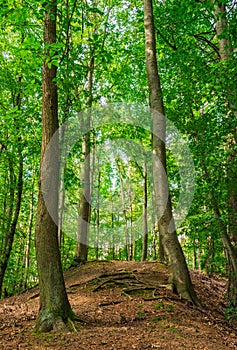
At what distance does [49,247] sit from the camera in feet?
16.2

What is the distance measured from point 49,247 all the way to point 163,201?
139 inches

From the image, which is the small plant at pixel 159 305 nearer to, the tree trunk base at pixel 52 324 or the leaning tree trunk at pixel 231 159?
the leaning tree trunk at pixel 231 159

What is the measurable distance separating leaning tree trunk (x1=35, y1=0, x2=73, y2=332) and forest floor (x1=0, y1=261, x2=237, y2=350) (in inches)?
11.5

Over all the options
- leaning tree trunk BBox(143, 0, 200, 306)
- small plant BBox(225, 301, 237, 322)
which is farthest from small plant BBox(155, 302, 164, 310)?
small plant BBox(225, 301, 237, 322)

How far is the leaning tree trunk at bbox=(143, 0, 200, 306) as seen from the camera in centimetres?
725

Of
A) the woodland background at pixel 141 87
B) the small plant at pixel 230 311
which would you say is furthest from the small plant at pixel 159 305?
the woodland background at pixel 141 87

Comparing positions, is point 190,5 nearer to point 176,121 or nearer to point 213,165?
point 176,121

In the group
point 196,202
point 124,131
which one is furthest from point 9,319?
point 124,131

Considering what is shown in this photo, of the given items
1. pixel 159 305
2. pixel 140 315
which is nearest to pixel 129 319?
pixel 140 315

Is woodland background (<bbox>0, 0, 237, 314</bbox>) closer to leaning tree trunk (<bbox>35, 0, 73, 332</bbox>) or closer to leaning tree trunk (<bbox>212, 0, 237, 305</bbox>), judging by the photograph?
leaning tree trunk (<bbox>212, 0, 237, 305</bbox>)

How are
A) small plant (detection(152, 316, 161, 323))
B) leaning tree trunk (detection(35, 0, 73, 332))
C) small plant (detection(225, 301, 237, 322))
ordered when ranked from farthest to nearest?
small plant (detection(225, 301, 237, 322)) < small plant (detection(152, 316, 161, 323)) < leaning tree trunk (detection(35, 0, 73, 332))

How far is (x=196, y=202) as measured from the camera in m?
7.75

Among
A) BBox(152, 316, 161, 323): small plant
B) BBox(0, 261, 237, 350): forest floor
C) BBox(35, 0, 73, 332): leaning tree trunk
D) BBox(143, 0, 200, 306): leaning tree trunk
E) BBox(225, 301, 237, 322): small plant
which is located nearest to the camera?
BBox(0, 261, 237, 350): forest floor

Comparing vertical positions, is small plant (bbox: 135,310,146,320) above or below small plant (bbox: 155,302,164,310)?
below
